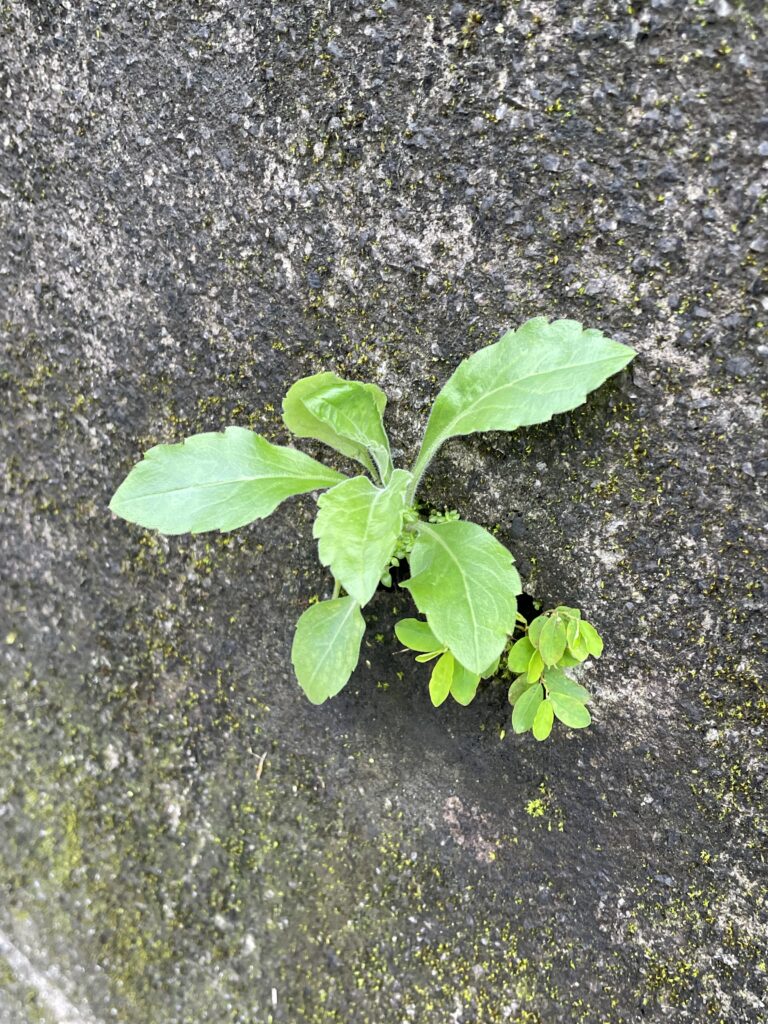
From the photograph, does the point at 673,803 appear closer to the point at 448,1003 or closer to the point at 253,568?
the point at 448,1003

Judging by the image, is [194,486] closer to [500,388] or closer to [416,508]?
[416,508]

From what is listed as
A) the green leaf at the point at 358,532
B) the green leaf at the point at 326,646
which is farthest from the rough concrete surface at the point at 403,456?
the green leaf at the point at 358,532

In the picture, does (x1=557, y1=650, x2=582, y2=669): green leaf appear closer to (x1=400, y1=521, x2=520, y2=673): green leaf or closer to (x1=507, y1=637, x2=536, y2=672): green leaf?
(x1=507, y1=637, x2=536, y2=672): green leaf

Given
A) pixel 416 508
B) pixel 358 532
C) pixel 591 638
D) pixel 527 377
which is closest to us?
pixel 358 532

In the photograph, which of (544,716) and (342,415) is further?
(544,716)

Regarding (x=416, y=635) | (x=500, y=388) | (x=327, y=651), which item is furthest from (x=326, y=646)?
(x=500, y=388)

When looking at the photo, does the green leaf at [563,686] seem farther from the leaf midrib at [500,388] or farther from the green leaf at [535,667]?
the leaf midrib at [500,388]

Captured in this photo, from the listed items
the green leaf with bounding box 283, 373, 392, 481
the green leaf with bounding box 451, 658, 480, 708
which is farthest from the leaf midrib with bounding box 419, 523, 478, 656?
the green leaf with bounding box 451, 658, 480, 708

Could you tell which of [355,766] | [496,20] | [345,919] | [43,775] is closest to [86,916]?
[43,775]
